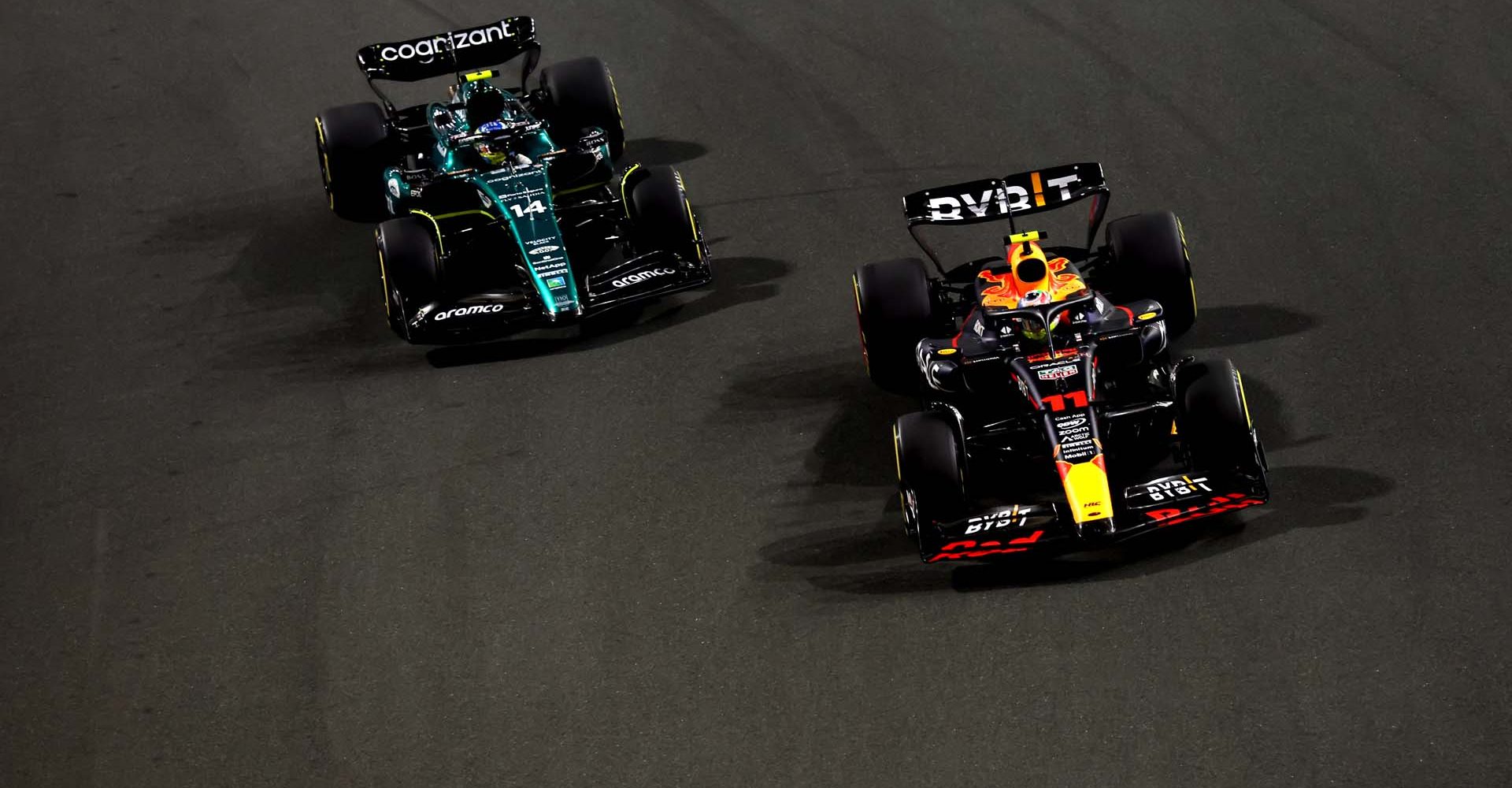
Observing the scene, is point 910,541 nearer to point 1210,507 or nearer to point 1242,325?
point 1210,507

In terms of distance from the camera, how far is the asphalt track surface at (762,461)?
877 centimetres

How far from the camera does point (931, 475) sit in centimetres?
952

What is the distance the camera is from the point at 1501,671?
8.47 m

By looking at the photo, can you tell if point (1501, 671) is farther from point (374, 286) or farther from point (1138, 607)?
point (374, 286)

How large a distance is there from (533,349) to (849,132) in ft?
13.4

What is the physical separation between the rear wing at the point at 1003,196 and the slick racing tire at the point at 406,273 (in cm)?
334

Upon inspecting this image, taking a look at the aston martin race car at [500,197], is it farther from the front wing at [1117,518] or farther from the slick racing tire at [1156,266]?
the front wing at [1117,518]

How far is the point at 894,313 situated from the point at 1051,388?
1245 mm

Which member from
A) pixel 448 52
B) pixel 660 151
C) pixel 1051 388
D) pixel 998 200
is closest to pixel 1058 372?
pixel 1051 388

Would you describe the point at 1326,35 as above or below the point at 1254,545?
above

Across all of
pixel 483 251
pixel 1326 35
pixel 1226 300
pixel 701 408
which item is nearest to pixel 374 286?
pixel 483 251

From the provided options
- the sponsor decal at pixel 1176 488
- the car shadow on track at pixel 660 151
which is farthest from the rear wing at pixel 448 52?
the sponsor decal at pixel 1176 488

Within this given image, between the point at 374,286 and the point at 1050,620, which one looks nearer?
the point at 1050,620

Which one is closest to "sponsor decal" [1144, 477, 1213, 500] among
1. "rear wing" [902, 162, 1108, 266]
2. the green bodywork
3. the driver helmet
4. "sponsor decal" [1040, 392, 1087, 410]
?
"sponsor decal" [1040, 392, 1087, 410]
